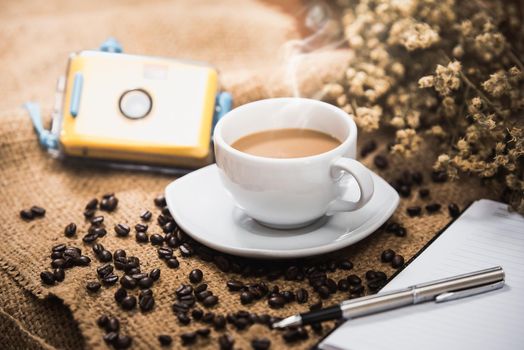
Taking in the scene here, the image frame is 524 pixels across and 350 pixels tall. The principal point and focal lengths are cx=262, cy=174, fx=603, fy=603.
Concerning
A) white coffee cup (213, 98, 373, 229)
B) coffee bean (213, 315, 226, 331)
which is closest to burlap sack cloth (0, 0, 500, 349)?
coffee bean (213, 315, 226, 331)

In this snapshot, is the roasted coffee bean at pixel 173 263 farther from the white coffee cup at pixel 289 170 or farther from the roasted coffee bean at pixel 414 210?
the roasted coffee bean at pixel 414 210

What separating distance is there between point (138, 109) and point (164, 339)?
61 cm

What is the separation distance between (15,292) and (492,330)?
Answer: 30.6 inches

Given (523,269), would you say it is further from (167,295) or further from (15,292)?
(15,292)

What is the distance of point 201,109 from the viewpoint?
1314 mm

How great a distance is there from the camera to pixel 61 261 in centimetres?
105

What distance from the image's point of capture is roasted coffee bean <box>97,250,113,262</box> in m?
1.06

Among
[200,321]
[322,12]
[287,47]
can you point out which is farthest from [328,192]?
[322,12]

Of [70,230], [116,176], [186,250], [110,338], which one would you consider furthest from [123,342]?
[116,176]

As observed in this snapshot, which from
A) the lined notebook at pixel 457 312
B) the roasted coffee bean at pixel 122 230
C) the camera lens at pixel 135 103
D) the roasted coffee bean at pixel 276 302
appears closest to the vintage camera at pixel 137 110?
the camera lens at pixel 135 103

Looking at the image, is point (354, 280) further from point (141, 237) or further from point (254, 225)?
point (141, 237)

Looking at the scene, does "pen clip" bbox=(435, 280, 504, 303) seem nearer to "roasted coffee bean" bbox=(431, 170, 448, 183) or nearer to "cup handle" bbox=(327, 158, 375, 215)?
"cup handle" bbox=(327, 158, 375, 215)

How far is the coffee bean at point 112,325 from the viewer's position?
2.98 feet

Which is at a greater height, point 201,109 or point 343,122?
point 343,122
